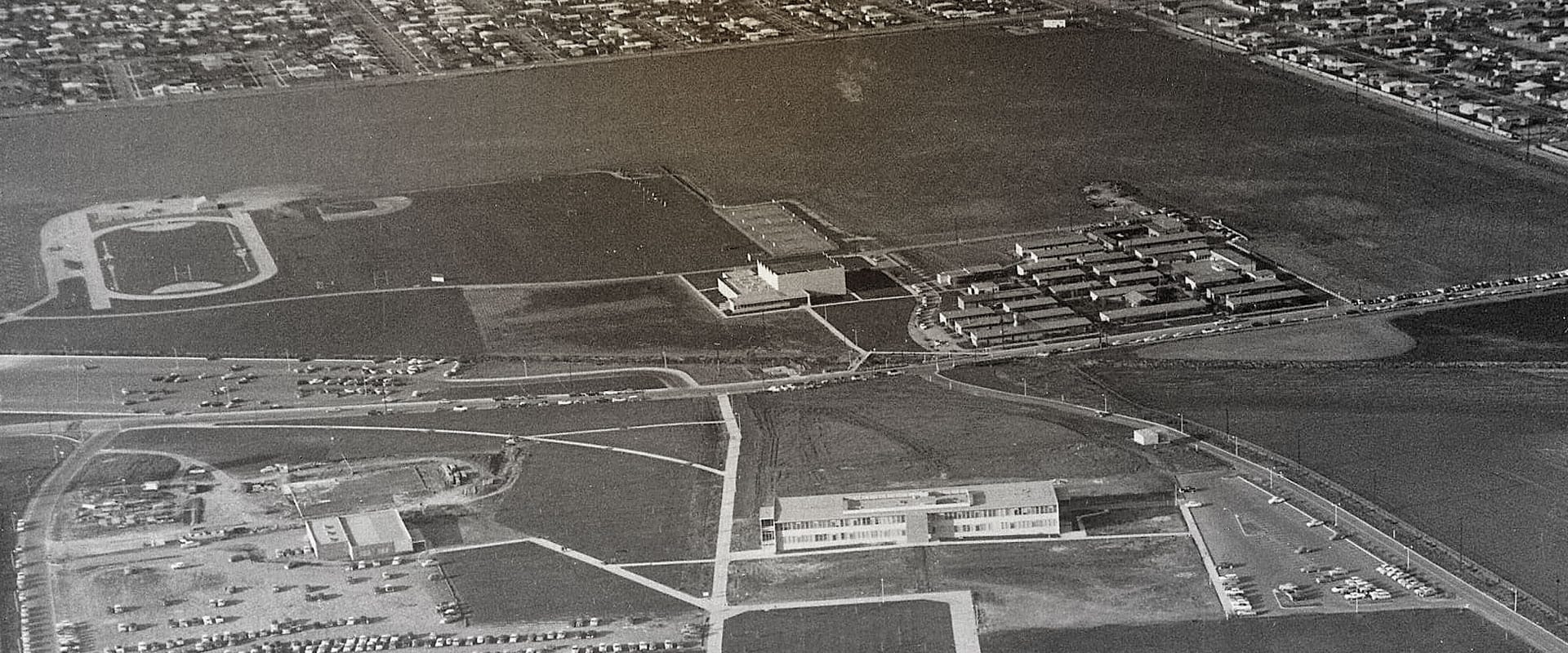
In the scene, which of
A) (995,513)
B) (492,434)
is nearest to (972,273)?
(492,434)

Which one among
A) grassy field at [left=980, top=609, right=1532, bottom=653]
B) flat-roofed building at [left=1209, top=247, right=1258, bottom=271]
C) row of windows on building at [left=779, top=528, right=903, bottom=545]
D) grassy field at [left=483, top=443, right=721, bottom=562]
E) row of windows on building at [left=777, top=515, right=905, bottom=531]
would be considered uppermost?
grassy field at [left=980, top=609, right=1532, bottom=653]

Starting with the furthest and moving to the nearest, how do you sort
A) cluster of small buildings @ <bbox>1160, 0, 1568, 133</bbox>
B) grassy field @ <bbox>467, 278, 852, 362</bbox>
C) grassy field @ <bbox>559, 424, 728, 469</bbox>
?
1. cluster of small buildings @ <bbox>1160, 0, 1568, 133</bbox>
2. grassy field @ <bbox>467, 278, 852, 362</bbox>
3. grassy field @ <bbox>559, 424, 728, 469</bbox>

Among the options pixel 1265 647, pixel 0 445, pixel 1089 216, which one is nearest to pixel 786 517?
pixel 1265 647

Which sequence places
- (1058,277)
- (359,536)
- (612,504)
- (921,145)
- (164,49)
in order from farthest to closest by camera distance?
(164,49) < (921,145) < (1058,277) < (612,504) < (359,536)

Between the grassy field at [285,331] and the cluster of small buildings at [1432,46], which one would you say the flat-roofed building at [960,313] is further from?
the cluster of small buildings at [1432,46]

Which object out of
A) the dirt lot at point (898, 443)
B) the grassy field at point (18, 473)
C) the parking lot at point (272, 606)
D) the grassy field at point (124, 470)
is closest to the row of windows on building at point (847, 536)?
the dirt lot at point (898, 443)

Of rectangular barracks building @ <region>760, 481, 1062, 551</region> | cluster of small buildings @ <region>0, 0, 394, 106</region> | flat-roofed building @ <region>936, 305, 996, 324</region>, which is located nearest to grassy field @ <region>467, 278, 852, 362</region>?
flat-roofed building @ <region>936, 305, 996, 324</region>

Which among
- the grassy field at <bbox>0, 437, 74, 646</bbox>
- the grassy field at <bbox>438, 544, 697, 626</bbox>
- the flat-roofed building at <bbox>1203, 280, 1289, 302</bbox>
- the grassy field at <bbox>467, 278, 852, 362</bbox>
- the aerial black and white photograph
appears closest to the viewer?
the grassy field at <bbox>438, 544, 697, 626</bbox>

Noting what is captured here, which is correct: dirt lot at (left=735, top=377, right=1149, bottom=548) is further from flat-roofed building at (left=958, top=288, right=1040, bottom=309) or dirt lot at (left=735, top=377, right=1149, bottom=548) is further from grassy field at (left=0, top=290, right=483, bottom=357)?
grassy field at (left=0, top=290, right=483, bottom=357)

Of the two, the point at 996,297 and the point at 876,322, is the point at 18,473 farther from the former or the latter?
the point at 996,297
